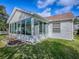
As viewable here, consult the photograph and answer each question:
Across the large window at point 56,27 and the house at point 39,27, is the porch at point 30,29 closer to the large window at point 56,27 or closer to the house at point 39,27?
the house at point 39,27

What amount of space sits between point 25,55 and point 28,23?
7196 mm

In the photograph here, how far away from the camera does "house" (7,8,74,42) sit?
14.1 m

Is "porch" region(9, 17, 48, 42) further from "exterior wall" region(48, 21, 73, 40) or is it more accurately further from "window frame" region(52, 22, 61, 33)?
"exterior wall" region(48, 21, 73, 40)

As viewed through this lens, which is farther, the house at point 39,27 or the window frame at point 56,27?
the window frame at point 56,27

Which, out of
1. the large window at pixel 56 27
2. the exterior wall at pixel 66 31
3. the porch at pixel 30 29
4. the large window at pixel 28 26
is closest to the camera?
the porch at pixel 30 29

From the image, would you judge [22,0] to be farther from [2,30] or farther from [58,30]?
[58,30]

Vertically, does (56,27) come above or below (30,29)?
above

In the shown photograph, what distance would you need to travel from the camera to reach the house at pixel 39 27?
1415cm

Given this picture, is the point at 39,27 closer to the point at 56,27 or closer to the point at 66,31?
the point at 56,27

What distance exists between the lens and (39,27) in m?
16.1

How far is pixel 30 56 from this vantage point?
25.0ft

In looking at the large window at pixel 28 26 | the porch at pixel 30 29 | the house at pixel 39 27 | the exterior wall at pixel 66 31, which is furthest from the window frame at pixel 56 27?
the large window at pixel 28 26

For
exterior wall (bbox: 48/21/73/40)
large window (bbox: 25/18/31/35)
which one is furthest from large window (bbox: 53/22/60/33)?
large window (bbox: 25/18/31/35)

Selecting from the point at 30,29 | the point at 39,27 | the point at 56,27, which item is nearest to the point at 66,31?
the point at 56,27
